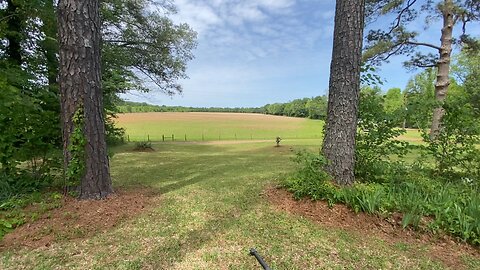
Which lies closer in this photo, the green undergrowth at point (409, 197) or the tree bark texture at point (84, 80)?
the green undergrowth at point (409, 197)

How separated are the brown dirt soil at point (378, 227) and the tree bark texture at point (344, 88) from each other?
23.1 inches

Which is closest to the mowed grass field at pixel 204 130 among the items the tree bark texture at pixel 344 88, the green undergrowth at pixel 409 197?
the green undergrowth at pixel 409 197

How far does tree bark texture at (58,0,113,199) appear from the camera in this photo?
331cm

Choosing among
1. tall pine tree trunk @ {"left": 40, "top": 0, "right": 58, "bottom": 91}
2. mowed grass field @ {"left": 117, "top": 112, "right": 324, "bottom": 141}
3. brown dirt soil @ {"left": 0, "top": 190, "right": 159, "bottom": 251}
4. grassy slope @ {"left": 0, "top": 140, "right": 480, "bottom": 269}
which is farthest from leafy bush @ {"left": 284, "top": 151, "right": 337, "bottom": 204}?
mowed grass field @ {"left": 117, "top": 112, "right": 324, "bottom": 141}

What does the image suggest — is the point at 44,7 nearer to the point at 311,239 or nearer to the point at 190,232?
the point at 190,232

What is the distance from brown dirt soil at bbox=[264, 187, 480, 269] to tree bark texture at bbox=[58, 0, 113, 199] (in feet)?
8.43

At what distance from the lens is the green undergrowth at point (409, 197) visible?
2816 mm

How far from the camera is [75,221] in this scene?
3.04 m

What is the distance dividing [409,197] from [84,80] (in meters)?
4.42

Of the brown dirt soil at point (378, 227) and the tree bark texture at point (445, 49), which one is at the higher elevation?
the tree bark texture at point (445, 49)

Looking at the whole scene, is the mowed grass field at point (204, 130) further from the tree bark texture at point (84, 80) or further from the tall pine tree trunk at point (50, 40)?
the tree bark texture at point (84, 80)

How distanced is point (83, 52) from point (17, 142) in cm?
174

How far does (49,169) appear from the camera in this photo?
395 cm

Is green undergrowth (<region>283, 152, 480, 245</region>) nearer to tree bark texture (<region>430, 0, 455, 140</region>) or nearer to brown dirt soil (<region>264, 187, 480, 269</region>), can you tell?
brown dirt soil (<region>264, 187, 480, 269</region>)
